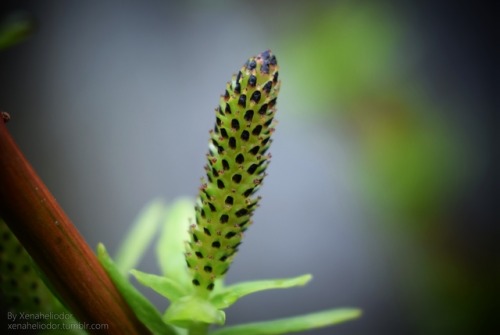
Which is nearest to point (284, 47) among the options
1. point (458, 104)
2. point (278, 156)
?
point (278, 156)

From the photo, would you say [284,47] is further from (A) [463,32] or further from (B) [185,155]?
(A) [463,32]

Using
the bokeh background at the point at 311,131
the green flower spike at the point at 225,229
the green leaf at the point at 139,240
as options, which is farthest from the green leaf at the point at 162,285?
the bokeh background at the point at 311,131

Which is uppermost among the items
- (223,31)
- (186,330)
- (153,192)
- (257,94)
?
(223,31)

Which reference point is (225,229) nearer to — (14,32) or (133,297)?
(133,297)

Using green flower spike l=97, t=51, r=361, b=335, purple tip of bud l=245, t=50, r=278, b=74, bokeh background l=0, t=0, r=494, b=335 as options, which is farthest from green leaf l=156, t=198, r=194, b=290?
bokeh background l=0, t=0, r=494, b=335

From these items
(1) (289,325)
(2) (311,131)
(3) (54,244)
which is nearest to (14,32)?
(3) (54,244)

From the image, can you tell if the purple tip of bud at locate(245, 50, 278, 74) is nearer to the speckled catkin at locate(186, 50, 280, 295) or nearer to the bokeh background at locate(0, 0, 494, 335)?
the speckled catkin at locate(186, 50, 280, 295)

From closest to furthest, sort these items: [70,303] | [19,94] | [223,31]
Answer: [70,303], [19,94], [223,31]
